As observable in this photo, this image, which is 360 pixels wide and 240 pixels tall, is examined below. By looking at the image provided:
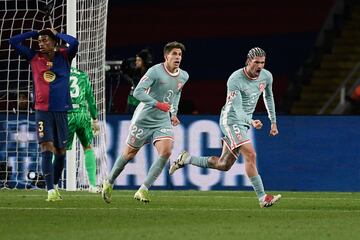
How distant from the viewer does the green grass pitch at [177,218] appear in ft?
33.6

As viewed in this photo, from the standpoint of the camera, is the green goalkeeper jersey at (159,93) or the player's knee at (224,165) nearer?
the green goalkeeper jersey at (159,93)

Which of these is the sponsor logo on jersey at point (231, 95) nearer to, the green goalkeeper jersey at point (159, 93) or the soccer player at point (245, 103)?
the soccer player at point (245, 103)

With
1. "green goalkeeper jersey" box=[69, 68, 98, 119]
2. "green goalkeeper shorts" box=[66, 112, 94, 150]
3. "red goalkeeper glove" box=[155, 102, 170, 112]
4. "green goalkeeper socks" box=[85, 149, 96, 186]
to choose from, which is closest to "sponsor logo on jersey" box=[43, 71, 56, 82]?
"red goalkeeper glove" box=[155, 102, 170, 112]

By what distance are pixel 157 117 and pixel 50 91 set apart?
1189 mm

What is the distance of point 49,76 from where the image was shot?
14148mm

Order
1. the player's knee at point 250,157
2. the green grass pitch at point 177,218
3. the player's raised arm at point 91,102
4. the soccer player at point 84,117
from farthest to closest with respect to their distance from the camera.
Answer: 1. the soccer player at point 84,117
2. the player's raised arm at point 91,102
3. the player's knee at point 250,157
4. the green grass pitch at point 177,218

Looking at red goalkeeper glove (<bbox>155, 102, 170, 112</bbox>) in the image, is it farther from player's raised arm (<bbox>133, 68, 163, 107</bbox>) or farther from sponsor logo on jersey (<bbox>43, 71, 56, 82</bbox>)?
sponsor logo on jersey (<bbox>43, 71, 56, 82</bbox>)

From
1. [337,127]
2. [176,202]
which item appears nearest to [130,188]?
[337,127]

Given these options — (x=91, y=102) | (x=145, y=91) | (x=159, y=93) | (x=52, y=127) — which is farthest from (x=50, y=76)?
(x=91, y=102)

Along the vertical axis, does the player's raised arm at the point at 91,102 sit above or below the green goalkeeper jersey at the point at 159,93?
below

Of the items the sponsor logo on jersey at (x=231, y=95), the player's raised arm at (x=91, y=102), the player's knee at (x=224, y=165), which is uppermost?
the sponsor logo on jersey at (x=231, y=95)

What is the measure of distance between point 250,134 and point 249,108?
4.58 m

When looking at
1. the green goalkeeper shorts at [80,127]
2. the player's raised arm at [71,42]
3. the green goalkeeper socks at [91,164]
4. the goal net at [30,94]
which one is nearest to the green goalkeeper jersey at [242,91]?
the player's raised arm at [71,42]

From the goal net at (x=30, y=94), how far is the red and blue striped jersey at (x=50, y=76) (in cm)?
261
